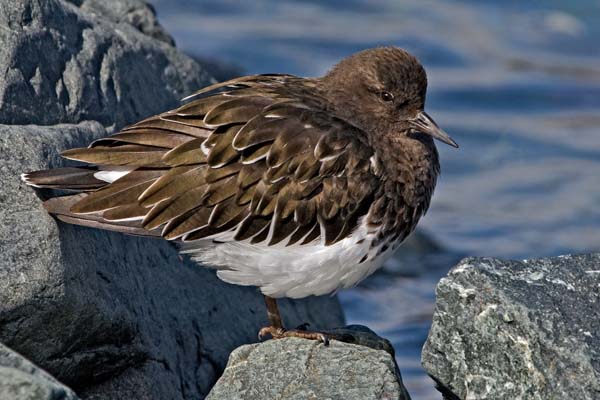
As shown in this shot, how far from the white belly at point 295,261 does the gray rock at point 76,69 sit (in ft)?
4.05

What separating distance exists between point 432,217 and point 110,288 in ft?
19.5

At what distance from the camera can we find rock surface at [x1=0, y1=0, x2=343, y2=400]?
209 inches

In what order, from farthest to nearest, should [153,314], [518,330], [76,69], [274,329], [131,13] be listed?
[131,13]
[76,69]
[274,329]
[153,314]
[518,330]

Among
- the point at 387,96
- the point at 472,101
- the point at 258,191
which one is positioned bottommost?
the point at 472,101

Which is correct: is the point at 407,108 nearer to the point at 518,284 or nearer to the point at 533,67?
the point at 518,284

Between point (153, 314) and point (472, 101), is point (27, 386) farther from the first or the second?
point (472, 101)

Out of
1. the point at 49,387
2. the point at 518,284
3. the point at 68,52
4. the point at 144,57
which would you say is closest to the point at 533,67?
the point at 144,57

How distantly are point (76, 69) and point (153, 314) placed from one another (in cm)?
163

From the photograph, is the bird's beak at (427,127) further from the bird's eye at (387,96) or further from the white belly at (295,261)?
the white belly at (295,261)

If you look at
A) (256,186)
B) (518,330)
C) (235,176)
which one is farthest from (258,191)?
(518,330)

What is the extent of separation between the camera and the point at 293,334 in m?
6.23

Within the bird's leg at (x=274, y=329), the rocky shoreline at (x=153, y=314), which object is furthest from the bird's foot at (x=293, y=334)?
the rocky shoreline at (x=153, y=314)

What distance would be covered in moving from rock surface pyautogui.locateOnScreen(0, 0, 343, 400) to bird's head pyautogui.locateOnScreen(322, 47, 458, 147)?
1.37 metres

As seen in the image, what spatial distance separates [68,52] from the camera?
683 cm
